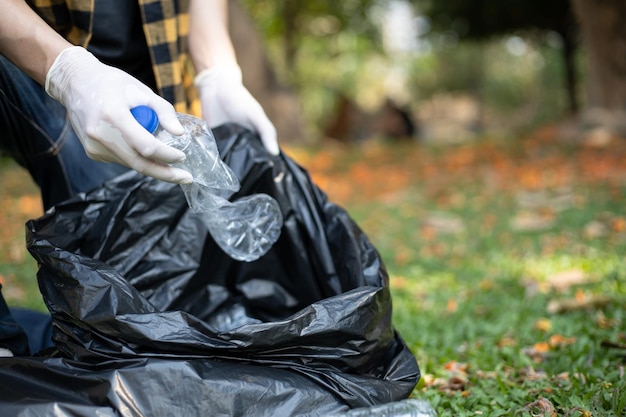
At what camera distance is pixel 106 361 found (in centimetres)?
141

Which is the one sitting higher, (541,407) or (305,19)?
(305,19)

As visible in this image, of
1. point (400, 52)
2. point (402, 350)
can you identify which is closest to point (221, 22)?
point (402, 350)

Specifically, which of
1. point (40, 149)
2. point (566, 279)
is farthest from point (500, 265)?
point (40, 149)

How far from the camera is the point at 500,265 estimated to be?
3381mm

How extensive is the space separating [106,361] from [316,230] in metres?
0.72

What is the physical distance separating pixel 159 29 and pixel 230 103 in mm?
302

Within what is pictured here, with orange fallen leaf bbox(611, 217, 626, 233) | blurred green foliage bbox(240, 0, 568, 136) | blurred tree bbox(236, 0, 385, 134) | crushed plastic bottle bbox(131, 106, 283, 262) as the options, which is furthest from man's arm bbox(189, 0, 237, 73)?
blurred green foliage bbox(240, 0, 568, 136)

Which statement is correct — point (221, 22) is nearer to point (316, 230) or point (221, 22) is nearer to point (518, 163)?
point (316, 230)

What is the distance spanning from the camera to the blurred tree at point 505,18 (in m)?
10.4

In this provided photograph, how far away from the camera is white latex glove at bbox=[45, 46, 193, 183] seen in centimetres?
138

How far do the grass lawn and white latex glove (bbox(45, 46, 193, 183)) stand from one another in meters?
0.95

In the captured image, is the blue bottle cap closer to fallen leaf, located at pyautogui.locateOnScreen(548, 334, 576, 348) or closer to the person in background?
the person in background

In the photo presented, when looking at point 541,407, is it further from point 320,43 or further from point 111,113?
point 320,43

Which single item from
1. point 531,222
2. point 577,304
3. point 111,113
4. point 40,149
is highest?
point 111,113
